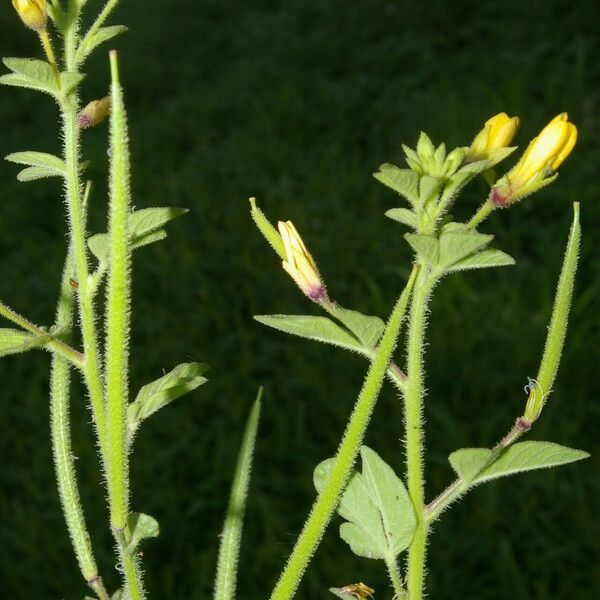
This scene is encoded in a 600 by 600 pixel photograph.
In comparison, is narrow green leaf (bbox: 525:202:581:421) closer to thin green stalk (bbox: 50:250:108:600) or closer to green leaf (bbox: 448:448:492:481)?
green leaf (bbox: 448:448:492:481)

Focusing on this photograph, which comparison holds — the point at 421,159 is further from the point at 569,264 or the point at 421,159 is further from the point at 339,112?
the point at 339,112

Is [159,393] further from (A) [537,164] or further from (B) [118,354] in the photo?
(A) [537,164]

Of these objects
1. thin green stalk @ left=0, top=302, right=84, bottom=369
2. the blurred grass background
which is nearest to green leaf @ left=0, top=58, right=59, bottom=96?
thin green stalk @ left=0, top=302, right=84, bottom=369

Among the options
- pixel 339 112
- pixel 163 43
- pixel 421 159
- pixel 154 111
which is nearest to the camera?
pixel 421 159

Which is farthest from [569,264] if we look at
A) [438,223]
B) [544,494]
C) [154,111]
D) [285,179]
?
[154,111]

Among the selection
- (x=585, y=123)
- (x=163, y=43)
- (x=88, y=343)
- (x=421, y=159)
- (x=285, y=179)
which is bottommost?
(x=88, y=343)

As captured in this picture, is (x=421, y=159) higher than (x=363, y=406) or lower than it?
higher
